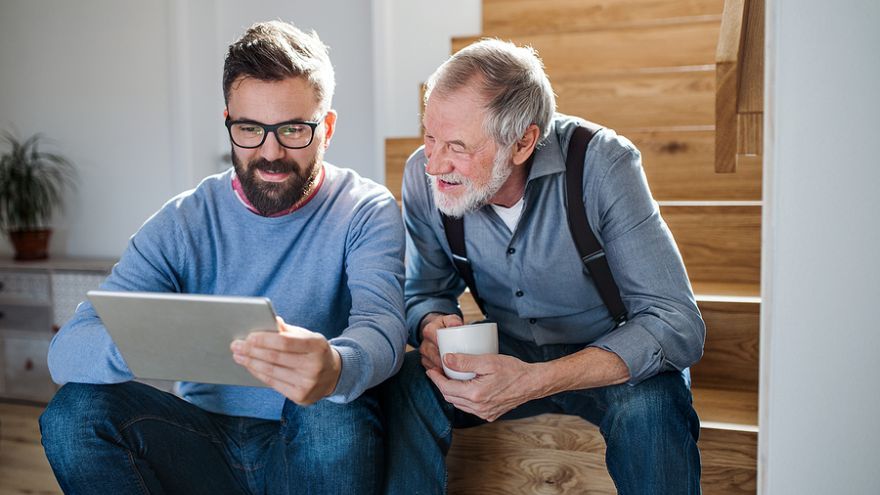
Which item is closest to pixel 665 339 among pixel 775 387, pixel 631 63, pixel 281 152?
pixel 775 387

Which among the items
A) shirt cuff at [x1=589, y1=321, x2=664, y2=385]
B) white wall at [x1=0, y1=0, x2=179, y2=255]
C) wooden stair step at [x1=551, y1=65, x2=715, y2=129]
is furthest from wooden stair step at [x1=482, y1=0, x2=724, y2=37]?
shirt cuff at [x1=589, y1=321, x2=664, y2=385]

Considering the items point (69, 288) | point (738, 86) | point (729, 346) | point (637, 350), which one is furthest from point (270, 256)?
point (69, 288)

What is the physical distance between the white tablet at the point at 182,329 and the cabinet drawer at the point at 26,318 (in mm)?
2449

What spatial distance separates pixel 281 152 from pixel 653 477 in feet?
→ 2.83

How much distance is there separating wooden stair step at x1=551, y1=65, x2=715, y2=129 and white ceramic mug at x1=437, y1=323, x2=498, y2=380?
1.37 metres

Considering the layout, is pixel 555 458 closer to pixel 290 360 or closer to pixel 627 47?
pixel 290 360

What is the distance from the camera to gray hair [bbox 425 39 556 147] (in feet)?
5.18

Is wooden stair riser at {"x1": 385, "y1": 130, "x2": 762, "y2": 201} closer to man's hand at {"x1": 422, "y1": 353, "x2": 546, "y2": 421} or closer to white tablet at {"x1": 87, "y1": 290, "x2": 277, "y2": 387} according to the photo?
man's hand at {"x1": 422, "y1": 353, "x2": 546, "y2": 421}

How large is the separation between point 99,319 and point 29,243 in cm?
260

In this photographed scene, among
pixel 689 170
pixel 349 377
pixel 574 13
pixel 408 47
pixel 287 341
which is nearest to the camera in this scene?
pixel 287 341

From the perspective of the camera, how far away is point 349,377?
130 centimetres

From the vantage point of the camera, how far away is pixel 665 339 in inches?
56.9

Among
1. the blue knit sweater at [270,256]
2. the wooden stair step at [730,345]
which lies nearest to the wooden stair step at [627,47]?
the wooden stair step at [730,345]

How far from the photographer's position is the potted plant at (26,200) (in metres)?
3.73
